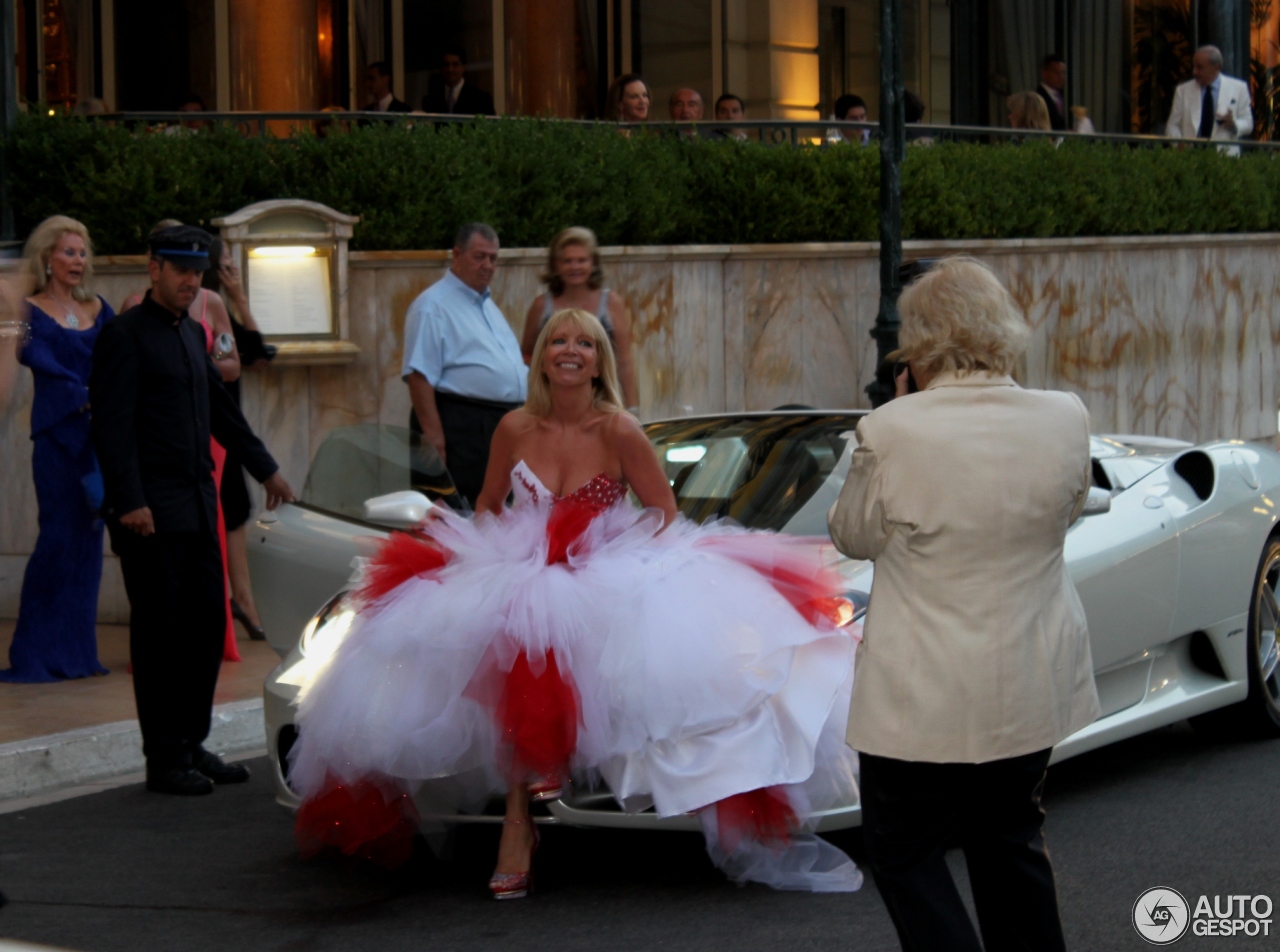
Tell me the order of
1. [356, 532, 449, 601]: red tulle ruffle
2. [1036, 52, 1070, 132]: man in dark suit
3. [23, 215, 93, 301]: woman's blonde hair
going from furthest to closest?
1. [1036, 52, 1070, 132]: man in dark suit
2. [23, 215, 93, 301]: woman's blonde hair
3. [356, 532, 449, 601]: red tulle ruffle

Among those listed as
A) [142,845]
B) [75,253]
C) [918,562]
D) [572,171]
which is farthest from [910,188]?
[918,562]

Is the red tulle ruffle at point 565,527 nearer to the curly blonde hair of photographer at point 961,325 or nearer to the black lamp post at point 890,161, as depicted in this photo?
the curly blonde hair of photographer at point 961,325

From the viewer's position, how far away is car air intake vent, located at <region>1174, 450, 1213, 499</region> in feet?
23.1

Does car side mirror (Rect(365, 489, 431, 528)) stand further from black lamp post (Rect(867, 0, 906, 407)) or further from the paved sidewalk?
black lamp post (Rect(867, 0, 906, 407))

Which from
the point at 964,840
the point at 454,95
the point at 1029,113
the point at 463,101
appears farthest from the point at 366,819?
the point at 1029,113

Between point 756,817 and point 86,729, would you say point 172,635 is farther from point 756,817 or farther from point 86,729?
point 756,817

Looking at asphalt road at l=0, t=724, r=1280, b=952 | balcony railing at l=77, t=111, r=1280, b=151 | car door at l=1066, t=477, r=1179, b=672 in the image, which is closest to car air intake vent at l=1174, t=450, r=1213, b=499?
car door at l=1066, t=477, r=1179, b=672

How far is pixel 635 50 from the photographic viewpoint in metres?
21.5

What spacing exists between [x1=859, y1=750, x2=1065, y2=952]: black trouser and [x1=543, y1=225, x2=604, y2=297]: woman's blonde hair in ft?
17.7

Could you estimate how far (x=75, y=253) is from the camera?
28.0ft

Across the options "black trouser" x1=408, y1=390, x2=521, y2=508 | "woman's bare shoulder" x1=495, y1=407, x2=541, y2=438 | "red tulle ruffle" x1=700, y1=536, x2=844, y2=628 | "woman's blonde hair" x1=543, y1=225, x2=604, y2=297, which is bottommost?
"red tulle ruffle" x1=700, y1=536, x2=844, y2=628

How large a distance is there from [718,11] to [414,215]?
1130 centimetres

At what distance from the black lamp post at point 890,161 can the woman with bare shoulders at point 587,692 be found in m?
6.42

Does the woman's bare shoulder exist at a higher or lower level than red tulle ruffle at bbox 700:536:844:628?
higher
